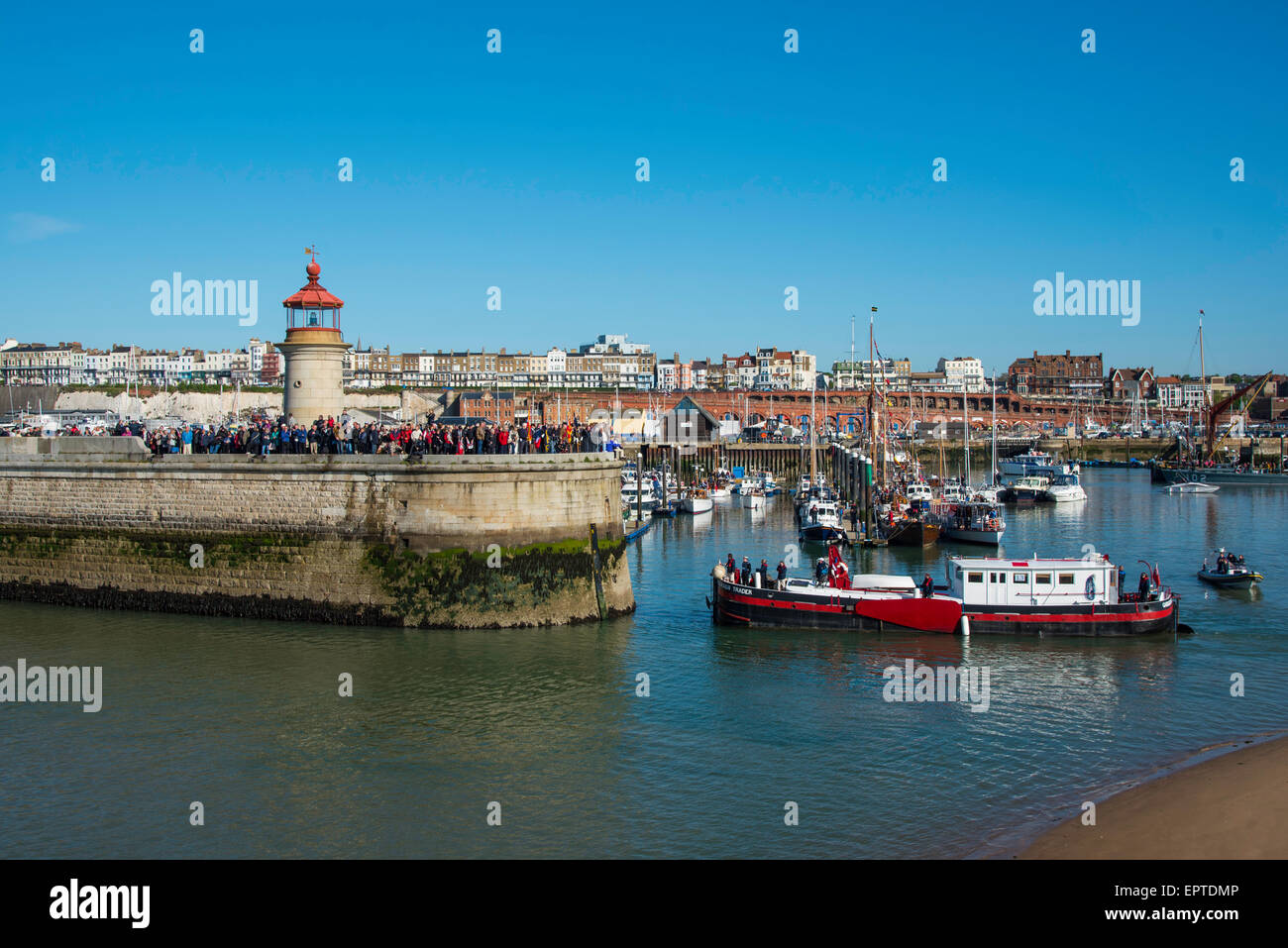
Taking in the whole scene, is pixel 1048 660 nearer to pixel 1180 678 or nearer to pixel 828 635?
pixel 1180 678

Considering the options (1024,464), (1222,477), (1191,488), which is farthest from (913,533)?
(1222,477)

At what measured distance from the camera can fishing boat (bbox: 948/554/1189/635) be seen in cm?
2716

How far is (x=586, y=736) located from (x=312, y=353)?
18644 millimetres

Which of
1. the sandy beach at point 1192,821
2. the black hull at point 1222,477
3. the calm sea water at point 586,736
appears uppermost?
the black hull at point 1222,477

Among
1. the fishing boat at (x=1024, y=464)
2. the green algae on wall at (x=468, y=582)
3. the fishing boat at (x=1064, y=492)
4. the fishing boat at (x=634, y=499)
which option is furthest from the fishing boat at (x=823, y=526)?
the fishing boat at (x=1024, y=464)

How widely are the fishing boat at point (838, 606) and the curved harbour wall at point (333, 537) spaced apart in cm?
317

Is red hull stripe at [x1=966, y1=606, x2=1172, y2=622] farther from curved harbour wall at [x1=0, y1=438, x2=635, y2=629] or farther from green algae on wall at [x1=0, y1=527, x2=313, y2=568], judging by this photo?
green algae on wall at [x1=0, y1=527, x2=313, y2=568]

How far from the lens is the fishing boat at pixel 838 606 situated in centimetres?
2742

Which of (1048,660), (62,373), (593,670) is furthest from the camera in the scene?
(62,373)

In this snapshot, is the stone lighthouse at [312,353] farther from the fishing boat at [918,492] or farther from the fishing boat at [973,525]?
the fishing boat at [918,492]

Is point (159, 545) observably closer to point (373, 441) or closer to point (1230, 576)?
point (373, 441)

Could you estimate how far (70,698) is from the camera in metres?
21.0
